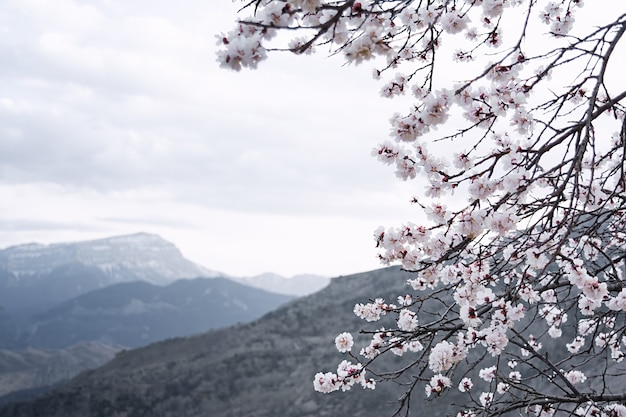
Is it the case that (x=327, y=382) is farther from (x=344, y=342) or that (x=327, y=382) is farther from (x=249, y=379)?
(x=249, y=379)

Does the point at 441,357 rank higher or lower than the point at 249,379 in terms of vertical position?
higher

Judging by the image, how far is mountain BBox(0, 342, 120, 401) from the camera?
15025 centimetres

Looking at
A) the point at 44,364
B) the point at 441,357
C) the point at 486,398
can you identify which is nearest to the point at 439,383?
the point at 441,357

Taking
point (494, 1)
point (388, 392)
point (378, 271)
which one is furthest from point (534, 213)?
point (378, 271)

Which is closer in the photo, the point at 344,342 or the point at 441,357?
the point at 441,357

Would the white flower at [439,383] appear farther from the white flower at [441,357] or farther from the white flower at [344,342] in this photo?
the white flower at [344,342]

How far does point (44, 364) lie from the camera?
165625 mm

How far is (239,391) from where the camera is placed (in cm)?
5328

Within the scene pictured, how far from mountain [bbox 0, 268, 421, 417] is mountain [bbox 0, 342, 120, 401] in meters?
95.7

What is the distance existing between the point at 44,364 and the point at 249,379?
139 m

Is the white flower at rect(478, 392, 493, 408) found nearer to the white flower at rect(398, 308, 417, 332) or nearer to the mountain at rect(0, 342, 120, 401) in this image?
the white flower at rect(398, 308, 417, 332)

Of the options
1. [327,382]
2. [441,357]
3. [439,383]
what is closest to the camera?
[441,357]

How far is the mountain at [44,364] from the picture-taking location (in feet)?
493

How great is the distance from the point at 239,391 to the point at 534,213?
53.3 metres
